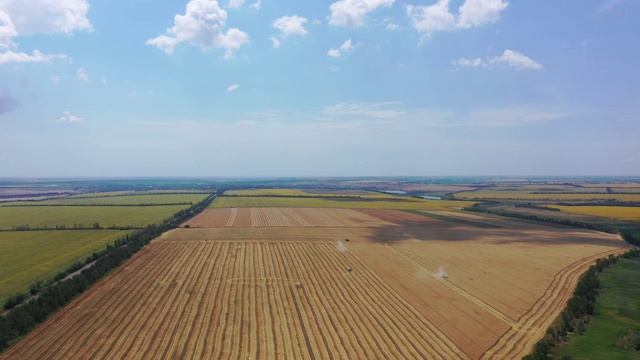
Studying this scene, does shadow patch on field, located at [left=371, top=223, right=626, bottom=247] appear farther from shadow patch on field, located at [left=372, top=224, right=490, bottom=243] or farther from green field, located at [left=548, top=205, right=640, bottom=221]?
green field, located at [left=548, top=205, right=640, bottom=221]

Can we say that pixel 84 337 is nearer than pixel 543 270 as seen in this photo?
Yes

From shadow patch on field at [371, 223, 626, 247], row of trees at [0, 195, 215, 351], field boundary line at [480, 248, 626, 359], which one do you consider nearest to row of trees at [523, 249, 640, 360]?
field boundary line at [480, 248, 626, 359]

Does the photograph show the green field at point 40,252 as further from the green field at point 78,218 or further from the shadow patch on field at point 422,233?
the shadow patch on field at point 422,233

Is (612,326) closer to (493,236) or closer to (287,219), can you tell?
(493,236)

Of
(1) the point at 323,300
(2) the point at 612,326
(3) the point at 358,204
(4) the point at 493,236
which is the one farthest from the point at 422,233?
(3) the point at 358,204

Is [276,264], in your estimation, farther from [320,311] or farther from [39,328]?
[39,328]

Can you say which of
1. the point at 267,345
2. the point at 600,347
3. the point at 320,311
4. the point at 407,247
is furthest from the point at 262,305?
the point at 407,247
